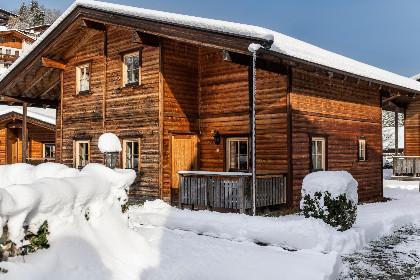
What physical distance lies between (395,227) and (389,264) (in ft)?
11.8

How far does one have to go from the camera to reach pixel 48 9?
13562 centimetres

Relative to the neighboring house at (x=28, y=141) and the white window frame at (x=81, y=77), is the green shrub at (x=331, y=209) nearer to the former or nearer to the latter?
the white window frame at (x=81, y=77)

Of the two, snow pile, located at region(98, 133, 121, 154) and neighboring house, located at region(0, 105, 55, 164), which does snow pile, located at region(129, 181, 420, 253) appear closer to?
snow pile, located at region(98, 133, 121, 154)

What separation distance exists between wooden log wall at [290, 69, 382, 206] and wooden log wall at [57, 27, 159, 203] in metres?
4.41

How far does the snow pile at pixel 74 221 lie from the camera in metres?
4.56

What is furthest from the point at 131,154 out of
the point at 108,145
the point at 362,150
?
the point at 362,150

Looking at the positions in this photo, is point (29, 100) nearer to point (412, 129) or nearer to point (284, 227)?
point (284, 227)

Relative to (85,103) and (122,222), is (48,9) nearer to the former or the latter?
(85,103)

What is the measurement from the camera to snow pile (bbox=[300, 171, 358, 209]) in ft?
27.6

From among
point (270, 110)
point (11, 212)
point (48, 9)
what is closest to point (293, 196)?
point (270, 110)

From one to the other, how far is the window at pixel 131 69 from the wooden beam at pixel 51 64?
3.72m

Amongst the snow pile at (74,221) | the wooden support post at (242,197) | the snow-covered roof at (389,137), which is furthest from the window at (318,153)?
the snow-covered roof at (389,137)

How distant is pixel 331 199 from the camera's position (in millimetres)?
8406

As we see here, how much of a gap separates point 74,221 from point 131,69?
978 centimetres
